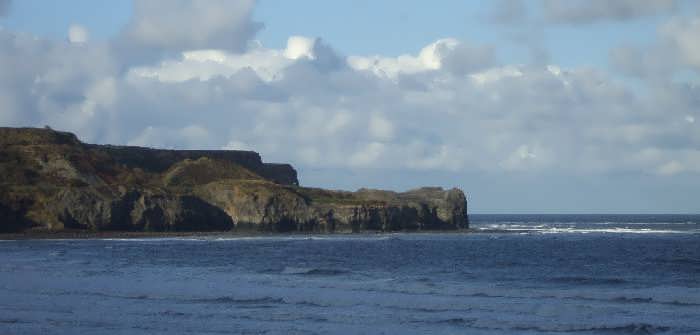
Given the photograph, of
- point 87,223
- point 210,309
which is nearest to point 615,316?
point 210,309

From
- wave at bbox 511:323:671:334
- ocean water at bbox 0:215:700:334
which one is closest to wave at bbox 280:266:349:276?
ocean water at bbox 0:215:700:334

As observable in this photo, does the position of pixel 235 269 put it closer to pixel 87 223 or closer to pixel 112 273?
pixel 112 273

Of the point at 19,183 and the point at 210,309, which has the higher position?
the point at 19,183

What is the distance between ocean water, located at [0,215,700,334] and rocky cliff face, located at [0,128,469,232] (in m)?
40.8

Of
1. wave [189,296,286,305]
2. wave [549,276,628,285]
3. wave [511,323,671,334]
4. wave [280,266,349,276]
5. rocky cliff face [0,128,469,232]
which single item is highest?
rocky cliff face [0,128,469,232]

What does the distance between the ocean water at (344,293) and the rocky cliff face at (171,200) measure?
4082 cm

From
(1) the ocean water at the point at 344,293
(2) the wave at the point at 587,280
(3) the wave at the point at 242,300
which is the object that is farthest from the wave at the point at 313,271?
(3) the wave at the point at 242,300

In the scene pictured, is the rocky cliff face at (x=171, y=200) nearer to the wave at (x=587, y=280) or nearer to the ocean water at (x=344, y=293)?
the ocean water at (x=344, y=293)

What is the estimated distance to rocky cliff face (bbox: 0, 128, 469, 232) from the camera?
118750 mm

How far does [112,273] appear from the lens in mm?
56406

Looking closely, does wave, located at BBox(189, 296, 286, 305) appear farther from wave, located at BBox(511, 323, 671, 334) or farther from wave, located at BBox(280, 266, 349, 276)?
wave, located at BBox(280, 266, 349, 276)

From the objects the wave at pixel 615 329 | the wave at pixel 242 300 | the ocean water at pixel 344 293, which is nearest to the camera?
the wave at pixel 615 329

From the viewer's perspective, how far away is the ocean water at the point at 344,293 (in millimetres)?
34844

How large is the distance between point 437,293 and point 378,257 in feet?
94.8
